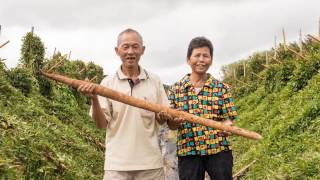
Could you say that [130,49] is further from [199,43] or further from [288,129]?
[288,129]

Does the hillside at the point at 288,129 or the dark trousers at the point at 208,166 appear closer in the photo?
the dark trousers at the point at 208,166

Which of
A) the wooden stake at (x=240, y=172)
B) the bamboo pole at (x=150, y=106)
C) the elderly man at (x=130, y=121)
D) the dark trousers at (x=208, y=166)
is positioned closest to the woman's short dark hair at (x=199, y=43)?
the elderly man at (x=130, y=121)

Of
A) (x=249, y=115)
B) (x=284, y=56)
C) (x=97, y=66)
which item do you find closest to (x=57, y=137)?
(x=249, y=115)

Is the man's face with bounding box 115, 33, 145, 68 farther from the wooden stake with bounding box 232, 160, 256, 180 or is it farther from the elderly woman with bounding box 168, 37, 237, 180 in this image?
the wooden stake with bounding box 232, 160, 256, 180

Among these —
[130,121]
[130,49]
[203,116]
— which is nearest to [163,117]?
[130,121]

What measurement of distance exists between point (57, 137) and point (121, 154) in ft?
14.9

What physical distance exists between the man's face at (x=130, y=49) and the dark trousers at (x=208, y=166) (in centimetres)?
106

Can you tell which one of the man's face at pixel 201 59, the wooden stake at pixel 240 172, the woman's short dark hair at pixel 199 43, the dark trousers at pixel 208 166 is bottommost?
the wooden stake at pixel 240 172

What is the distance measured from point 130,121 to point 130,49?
23.4 inches

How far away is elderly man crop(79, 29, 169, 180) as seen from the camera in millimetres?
3537

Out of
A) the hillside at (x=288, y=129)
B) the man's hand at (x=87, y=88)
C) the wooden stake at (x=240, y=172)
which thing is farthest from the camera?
the wooden stake at (x=240, y=172)

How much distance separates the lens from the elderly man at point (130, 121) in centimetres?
354

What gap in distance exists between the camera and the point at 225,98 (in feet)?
13.2

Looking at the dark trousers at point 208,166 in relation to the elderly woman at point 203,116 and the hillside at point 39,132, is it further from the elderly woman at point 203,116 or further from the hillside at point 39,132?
the hillside at point 39,132
